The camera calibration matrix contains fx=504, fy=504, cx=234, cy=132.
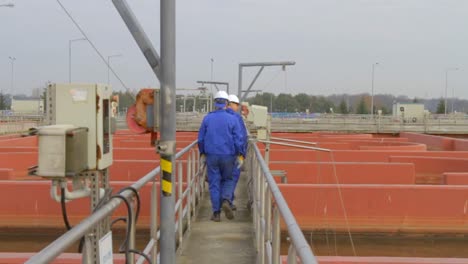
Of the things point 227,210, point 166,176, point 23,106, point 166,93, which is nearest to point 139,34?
point 166,93

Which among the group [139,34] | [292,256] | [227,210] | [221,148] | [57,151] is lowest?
[227,210]

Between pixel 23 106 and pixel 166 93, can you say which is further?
pixel 23 106

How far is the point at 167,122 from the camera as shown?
138 inches

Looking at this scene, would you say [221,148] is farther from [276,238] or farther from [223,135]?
[276,238]

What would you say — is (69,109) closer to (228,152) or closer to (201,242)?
(201,242)

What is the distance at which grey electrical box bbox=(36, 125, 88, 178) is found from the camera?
2707 mm

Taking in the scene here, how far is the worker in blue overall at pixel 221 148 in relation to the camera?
7090 mm

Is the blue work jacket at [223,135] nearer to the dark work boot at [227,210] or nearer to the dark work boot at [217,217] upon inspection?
the dark work boot at [227,210]

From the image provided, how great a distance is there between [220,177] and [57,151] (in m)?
4.64

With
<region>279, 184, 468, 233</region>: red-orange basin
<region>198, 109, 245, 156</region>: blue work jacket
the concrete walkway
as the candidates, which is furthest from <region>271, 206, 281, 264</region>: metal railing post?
<region>279, 184, 468, 233</region>: red-orange basin

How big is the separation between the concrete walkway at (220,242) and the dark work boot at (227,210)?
0.29 ft

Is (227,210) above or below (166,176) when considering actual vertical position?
below

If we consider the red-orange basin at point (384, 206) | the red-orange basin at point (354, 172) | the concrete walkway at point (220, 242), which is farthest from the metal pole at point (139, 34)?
the red-orange basin at point (354, 172)

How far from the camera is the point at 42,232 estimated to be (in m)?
8.99
